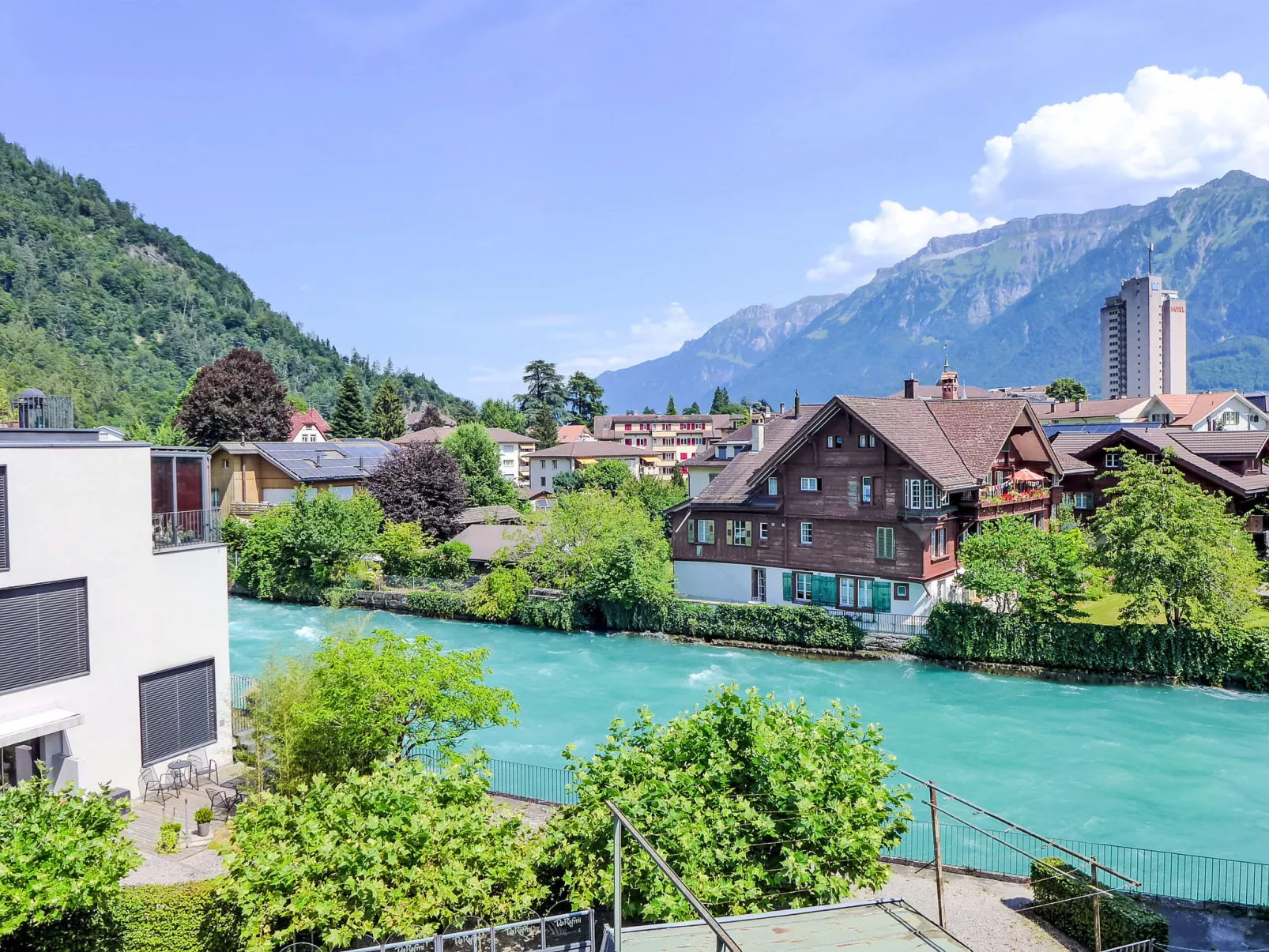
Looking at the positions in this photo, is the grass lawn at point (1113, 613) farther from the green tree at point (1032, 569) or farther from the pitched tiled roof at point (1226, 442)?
the pitched tiled roof at point (1226, 442)

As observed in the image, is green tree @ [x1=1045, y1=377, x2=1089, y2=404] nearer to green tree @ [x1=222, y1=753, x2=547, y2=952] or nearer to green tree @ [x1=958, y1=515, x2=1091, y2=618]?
green tree @ [x1=958, y1=515, x2=1091, y2=618]

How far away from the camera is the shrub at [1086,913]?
13.6 metres

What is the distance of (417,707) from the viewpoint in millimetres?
17578

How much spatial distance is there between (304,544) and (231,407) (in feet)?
112

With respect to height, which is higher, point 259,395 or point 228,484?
point 259,395

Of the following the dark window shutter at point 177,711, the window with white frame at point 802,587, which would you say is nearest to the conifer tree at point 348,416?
the window with white frame at point 802,587

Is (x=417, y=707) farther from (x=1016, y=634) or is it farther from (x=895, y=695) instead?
(x=1016, y=634)

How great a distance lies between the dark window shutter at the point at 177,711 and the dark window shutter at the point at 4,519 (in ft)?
11.8

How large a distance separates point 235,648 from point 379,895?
108 ft

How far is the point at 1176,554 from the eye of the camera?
31.0 metres

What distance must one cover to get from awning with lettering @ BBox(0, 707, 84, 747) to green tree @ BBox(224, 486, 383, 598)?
107ft

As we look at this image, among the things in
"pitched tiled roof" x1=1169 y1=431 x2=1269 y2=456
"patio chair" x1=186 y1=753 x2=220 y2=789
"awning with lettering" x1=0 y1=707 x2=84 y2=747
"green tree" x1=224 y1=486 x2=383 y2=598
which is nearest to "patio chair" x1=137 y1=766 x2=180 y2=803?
"patio chair" x1=186 y1=753 x2=220 y2=789

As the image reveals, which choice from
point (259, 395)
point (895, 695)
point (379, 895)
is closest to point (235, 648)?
point (895, 695)

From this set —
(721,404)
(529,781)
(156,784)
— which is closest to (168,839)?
(156,784)
